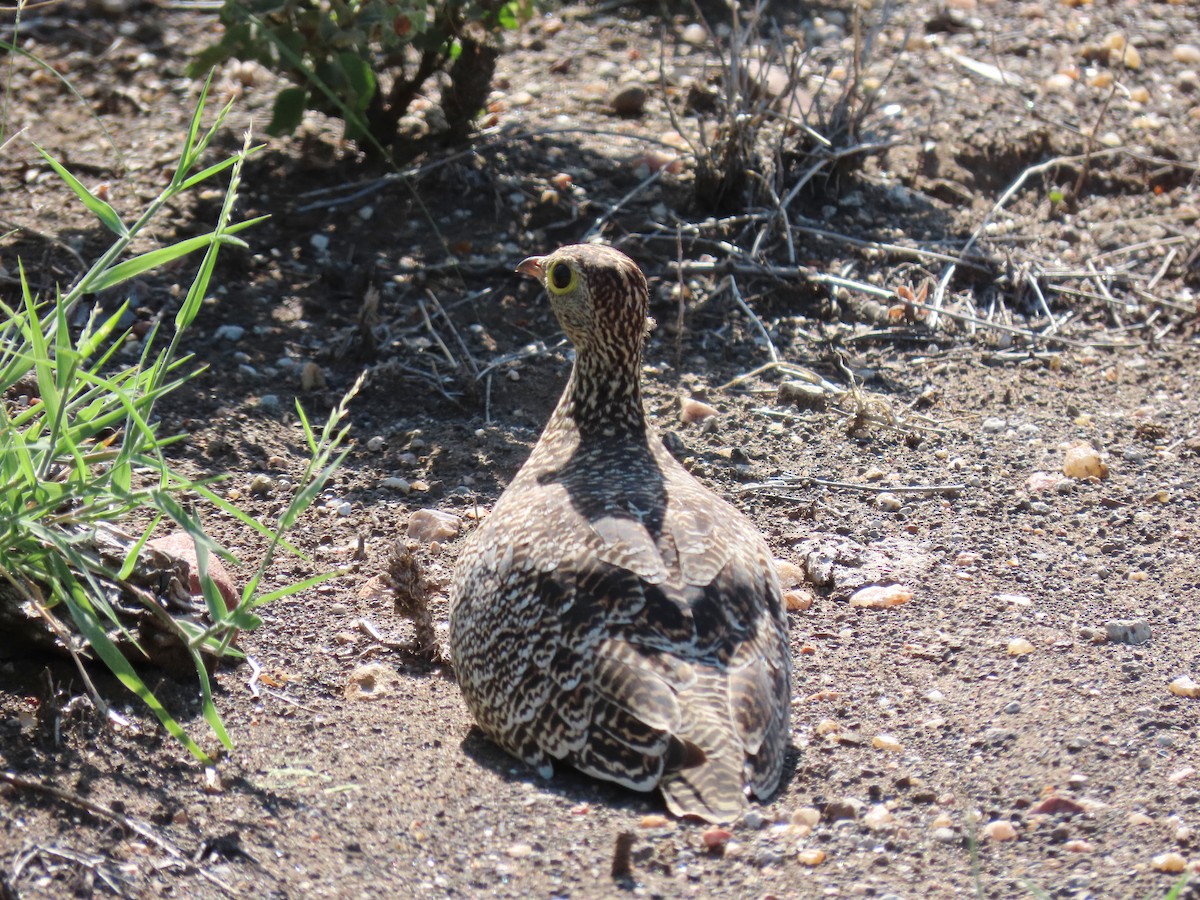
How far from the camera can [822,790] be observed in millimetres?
4148

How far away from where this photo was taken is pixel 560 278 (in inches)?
199

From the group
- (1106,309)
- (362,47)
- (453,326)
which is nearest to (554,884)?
(453,326)

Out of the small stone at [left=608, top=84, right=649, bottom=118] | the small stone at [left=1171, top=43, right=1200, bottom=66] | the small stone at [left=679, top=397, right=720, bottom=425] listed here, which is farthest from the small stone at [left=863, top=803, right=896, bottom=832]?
the small stone at [left=1171, top=43, right=1200, bottom=66]

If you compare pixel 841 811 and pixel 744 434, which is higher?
pixel 841 811

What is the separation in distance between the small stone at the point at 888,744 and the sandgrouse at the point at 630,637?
1.28ft

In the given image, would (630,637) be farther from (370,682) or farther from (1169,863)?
(1169,863)

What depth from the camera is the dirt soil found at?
→ 3814 millimetres

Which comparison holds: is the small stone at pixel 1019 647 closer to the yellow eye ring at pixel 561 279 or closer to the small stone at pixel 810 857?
the small stone at pixel 810 857

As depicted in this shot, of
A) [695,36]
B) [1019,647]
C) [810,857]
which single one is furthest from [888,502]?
[695,36]

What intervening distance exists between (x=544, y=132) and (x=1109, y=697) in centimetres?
449

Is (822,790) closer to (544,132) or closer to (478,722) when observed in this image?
(478,722)

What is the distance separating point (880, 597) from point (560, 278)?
5.52 feet

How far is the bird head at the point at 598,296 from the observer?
4.97 metres

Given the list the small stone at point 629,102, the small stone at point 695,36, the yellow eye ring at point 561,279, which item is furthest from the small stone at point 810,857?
the small stone at point 695,36
